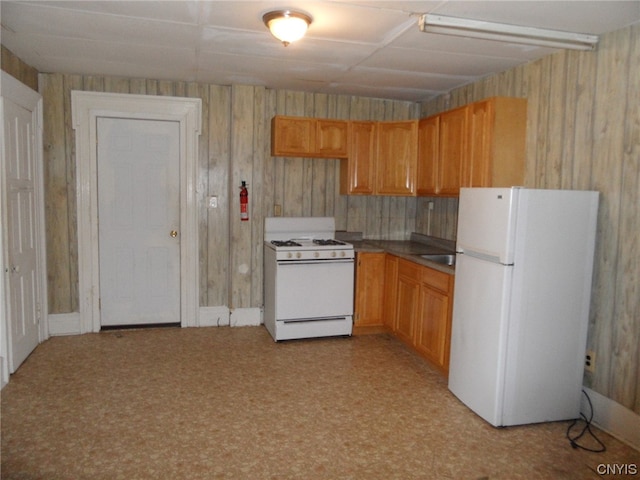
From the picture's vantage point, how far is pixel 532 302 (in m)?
2.93

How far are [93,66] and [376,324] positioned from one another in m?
3.59

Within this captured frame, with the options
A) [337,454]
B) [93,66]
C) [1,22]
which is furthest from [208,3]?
[337,454]

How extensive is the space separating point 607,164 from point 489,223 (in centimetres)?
82

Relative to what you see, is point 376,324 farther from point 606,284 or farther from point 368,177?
point 606,284

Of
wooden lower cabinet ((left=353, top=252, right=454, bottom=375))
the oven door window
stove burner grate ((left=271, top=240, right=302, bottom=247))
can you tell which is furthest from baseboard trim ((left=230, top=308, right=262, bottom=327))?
wooden lower cabinet ((left=353, top=252, right=454, bottom=375))

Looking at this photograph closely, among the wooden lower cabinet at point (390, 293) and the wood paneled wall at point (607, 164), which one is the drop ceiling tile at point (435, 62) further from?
the wooden lower cabinet at point (390, 293)

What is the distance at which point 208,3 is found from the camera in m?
2.70

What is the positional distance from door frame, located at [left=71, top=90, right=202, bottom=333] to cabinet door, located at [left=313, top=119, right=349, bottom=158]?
1242 millimetres

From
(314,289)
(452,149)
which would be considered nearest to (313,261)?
(314,289)

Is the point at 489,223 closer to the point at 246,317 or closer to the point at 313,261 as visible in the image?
the point at 313,261

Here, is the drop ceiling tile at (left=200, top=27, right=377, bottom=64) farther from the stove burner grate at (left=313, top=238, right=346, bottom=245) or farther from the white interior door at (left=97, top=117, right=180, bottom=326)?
the stove burner grate at (left=313, top=238, right=346, bottom=245)

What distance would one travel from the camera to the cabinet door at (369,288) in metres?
4.75

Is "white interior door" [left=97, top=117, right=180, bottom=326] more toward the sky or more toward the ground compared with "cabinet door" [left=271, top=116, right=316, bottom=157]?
more toward the ground

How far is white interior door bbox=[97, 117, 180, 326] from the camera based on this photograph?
469 cm
